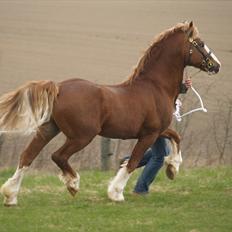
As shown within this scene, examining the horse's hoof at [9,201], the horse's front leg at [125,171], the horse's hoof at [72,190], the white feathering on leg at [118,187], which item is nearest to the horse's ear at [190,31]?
the horse's front leg at [125,171]

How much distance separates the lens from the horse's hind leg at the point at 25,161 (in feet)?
27.3

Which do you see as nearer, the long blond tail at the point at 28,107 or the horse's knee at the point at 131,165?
the long blond tail at the point at 28,107

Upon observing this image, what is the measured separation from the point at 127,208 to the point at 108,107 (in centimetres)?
116

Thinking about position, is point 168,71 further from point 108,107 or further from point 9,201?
point 9,201

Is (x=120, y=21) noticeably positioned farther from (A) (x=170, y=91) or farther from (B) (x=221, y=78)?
(A) (x=170, y=91)

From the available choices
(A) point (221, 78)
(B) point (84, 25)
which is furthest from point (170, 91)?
(B) point (84, 25)

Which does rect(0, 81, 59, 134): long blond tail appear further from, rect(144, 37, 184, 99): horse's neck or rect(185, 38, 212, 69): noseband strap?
rect(185, 38, 212, 69): noseband strap

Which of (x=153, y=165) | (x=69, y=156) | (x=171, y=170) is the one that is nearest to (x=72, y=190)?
(x=69, y=156)

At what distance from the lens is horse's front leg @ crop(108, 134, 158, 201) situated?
8.74m

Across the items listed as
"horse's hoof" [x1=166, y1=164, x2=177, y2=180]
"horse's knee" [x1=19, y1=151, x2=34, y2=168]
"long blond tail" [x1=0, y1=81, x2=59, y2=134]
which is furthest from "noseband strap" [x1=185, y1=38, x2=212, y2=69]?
"horse's knee" [x1=19, y1=151, x2=34, y2=168]

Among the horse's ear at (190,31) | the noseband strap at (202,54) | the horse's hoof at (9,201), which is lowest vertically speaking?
the horse's hoof at (9,201)

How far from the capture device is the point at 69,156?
837cm

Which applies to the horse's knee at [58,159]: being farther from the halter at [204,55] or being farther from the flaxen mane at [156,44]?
the halter at [204,55]

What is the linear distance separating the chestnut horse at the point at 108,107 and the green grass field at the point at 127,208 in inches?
13.4
